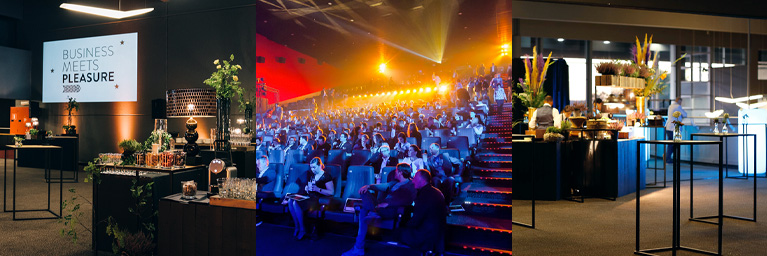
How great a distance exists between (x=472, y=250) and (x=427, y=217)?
22 centimetres

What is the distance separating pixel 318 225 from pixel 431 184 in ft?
1.91

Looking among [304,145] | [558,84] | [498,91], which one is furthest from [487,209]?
[558,84]

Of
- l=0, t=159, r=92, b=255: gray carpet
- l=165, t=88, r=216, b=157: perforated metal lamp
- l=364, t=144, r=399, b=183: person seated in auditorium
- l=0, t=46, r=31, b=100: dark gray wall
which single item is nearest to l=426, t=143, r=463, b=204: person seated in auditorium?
l=364, t=144, r=399, b=183: person seated in auditorium

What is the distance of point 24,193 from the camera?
7.28 metres

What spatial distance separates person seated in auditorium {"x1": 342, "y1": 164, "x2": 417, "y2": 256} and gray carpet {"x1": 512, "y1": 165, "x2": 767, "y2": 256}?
2091mm

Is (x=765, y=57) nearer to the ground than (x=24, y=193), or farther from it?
farther from it

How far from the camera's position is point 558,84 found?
38.8 ft

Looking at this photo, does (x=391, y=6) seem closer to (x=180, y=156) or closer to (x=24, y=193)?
(x=180, y=156)

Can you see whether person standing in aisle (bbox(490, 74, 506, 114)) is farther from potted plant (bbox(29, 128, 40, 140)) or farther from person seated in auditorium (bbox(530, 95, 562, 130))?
potted plant (bbox(29, 128, 40, 140))

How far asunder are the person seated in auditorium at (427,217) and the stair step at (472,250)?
0.05 m

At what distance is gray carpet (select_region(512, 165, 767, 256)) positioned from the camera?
13.6ft

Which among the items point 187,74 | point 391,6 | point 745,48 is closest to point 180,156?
point 391,6

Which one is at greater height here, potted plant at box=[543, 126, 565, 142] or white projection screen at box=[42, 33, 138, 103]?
white projection screen at box=[42, 33, 138, 103]

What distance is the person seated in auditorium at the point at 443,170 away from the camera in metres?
2.07
